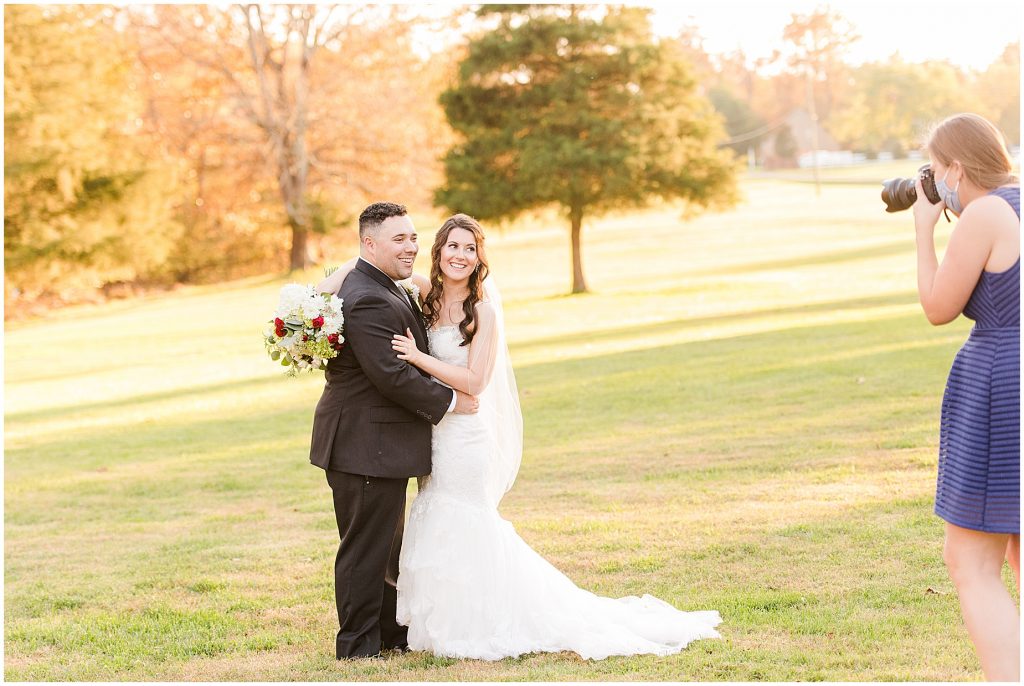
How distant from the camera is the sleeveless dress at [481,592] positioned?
204 inches

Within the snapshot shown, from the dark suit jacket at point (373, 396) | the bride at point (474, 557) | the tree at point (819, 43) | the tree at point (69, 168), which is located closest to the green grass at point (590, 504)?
the bride at point (474, 557)

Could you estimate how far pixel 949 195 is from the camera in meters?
3.89

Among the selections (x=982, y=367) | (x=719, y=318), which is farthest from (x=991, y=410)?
(x=719, y=318)

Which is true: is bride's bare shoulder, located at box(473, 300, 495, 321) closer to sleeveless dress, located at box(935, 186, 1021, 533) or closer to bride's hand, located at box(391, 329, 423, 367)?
bride's hand, located at box(391, 329, 423, 367)

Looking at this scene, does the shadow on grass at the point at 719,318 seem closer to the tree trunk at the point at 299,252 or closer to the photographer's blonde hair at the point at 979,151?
the photographer's blonde hair at the point at 979,151

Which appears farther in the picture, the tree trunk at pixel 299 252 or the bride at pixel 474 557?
the tree trunk at pixel 299 252

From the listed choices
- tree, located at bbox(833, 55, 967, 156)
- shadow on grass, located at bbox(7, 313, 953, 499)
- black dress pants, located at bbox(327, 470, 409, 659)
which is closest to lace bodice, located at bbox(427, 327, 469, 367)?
black dress pants, located at bbox(327, 470, 409, 659)

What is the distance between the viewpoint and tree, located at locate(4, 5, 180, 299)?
1293 inches

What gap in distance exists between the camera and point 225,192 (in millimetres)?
47500

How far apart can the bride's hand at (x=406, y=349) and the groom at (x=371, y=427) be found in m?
0.03

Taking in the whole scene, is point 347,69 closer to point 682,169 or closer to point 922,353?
point 682,169

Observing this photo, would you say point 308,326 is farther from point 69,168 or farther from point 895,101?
point 895,101

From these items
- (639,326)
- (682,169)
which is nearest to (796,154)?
(682,169)

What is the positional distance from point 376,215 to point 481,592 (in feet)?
6.28
